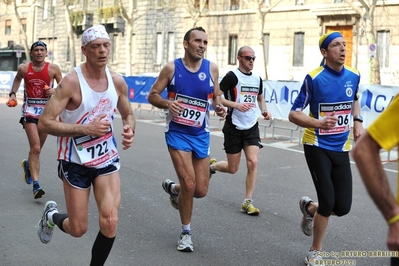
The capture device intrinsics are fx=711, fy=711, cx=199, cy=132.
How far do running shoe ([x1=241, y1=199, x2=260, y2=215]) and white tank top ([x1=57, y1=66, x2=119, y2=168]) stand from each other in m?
3.20

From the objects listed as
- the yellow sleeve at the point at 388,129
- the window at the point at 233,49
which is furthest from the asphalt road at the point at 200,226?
the window at the point at 233,49

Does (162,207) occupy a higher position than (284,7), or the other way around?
(284,7)

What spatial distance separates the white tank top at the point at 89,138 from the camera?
532 cm

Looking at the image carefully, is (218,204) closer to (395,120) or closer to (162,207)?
(162,207)

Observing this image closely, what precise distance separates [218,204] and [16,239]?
2972 millimetres

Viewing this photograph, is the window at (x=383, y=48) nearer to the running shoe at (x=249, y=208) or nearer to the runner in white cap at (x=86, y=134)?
the running shoe at (x=249, y=208)

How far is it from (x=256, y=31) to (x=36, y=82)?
32851 millimetres

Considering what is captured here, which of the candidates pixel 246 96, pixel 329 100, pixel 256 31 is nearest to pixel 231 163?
pixel 246 96

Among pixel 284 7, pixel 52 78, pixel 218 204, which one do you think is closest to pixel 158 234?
pixel 218 204

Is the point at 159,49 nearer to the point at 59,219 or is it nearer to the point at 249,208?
the point at 249,208

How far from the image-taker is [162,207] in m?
8.67

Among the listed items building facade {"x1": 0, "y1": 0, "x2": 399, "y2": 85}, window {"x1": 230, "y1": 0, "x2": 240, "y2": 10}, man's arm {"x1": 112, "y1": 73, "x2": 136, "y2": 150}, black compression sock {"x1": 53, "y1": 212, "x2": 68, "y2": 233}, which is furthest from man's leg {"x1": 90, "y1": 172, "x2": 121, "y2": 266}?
window {"x1": 230, "y1": 0, "x2": 240, "y2": 10}

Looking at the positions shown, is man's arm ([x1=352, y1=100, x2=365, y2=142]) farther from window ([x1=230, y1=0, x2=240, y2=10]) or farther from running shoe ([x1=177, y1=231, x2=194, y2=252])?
window ([x1=230, y1=0, x2=240, y2=10])

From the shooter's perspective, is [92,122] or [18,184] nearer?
[92,122]
